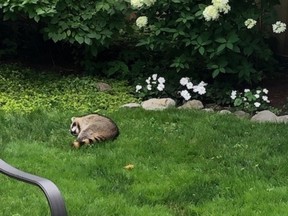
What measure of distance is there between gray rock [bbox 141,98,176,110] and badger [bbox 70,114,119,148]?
1.06m

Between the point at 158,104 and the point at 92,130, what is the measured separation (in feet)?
4.44

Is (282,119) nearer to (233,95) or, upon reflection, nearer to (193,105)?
(233,95)

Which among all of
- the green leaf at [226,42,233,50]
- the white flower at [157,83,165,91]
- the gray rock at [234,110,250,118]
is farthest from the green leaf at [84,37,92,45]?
the gray rock at [234,110,250,118]

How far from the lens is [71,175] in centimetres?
459

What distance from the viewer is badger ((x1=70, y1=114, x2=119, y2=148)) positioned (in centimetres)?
523

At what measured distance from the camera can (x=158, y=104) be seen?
255 inches

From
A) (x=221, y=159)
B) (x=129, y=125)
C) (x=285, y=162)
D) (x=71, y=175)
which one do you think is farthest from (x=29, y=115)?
(x=285, y=162)

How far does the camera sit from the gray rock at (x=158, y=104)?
21.0ft

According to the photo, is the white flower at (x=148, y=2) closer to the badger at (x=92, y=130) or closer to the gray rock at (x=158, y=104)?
the gray rock at (x=158, y=104)

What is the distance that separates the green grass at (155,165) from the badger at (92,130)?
3.2 inches

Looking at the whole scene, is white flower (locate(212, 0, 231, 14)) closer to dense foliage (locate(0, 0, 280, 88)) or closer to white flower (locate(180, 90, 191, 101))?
dense foliage (locate(0, 0, 280, 88))

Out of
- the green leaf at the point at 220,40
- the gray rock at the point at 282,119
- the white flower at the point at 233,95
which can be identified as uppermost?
the green leaf at the point at 220,40

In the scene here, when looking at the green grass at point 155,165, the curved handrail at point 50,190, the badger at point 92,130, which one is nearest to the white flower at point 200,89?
the green grass at point 155,165

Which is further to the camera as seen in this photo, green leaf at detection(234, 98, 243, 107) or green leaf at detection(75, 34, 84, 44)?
green leaf at detection(75, 34, 84, 44)
